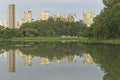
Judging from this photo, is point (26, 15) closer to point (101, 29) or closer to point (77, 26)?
point (77, 26)

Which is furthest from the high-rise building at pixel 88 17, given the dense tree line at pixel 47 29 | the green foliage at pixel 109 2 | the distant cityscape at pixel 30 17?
the green foliage at pixel 109 2

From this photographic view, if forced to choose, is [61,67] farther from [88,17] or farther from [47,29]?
[88,17]

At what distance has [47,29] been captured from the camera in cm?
12338

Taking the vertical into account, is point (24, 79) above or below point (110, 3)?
below

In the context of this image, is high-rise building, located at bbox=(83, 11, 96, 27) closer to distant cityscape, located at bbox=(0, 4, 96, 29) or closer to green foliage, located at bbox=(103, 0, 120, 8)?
distant cityscape, located at bbox=(0, 4, 96, 29)

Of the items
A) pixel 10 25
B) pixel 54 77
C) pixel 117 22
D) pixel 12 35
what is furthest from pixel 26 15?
pixel 54 77

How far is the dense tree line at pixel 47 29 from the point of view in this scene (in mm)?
108525

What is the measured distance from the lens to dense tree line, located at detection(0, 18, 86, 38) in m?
109

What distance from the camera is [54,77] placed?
14133 millimetres

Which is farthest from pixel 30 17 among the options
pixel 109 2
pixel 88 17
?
pixel 109 2

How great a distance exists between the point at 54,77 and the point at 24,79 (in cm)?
137

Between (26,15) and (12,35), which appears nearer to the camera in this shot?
(12,35)

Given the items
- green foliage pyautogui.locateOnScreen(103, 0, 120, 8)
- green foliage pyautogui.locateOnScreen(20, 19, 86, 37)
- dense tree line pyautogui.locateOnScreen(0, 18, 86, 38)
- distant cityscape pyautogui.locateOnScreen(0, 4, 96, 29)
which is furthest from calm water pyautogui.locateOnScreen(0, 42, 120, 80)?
distant cityscape pyautogui.locateOnScreen(0, 4, 96, 29)

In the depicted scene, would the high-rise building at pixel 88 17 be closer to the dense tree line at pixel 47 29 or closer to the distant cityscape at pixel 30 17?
the distant cityscape at pixel 30 17
